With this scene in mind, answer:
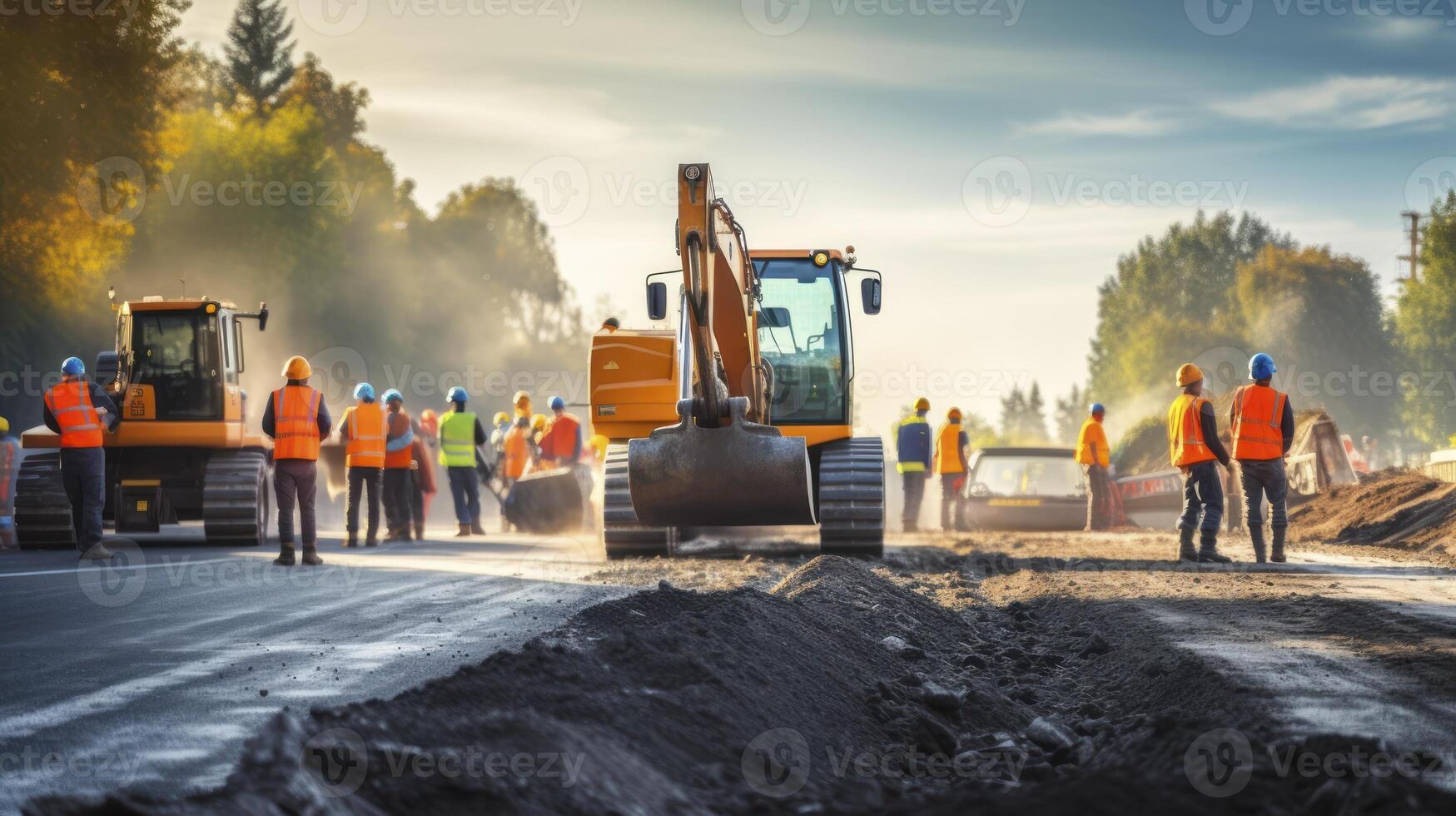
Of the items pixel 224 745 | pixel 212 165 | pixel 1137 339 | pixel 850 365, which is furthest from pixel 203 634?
pixel 1137 339

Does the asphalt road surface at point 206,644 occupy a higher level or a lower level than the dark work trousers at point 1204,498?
lower

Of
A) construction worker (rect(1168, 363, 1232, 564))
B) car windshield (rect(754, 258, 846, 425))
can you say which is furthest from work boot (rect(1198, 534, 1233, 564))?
car windshield (rect(754, 258, 846, 425))

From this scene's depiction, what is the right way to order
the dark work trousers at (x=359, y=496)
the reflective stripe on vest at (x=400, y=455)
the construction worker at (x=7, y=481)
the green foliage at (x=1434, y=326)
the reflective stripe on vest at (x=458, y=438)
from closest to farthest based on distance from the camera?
the dark work trousers at (x=359, y=496) < the construction worker at (x=7, y=481) < the reflective stripe on vest at (x=400, y=455) < the reflective stripe on vest at (x=458, y=438) < the green foliage at (x=1434, y=326)

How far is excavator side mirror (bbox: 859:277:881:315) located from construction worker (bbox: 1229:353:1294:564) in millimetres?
3825

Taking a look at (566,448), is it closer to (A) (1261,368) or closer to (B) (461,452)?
(B) (461,452)

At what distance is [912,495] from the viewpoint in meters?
24.3

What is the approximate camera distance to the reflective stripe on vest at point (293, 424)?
48.0 ft

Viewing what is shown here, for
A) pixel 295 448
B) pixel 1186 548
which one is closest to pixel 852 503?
pixel 1186 548

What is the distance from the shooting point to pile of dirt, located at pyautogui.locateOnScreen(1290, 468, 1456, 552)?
17516 mm

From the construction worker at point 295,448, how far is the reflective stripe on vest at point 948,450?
1235 cm

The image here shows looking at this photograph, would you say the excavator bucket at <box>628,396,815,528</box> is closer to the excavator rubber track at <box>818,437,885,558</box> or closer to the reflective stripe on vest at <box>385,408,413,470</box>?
the excavator rubber track at <box>818,437,885,558</box>

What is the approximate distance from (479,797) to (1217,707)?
3.70 metres

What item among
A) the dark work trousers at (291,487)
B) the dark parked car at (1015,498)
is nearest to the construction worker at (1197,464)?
the dark parked car at (1015,498)

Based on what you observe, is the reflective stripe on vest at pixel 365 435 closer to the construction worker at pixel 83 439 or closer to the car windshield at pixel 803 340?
the construction worker at pixel 83 439
